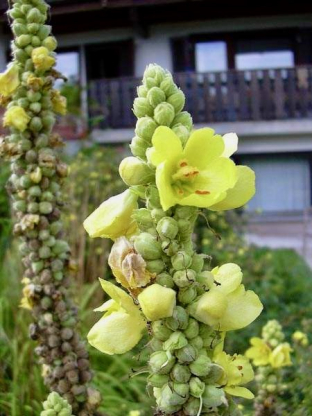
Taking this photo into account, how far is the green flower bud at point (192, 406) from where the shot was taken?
0.86 metres

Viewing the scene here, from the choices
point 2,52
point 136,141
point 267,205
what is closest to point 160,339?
point 136,141

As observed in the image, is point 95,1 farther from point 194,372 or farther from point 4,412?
point 194,372

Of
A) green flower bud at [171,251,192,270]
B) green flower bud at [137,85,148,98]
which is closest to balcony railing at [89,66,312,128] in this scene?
green flower bud at [137,85,148,98]

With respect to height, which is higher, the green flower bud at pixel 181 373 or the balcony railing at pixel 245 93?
the balcony railing at pixel 245 93

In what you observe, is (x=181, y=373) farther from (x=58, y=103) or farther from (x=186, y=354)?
(x=58, y=103)

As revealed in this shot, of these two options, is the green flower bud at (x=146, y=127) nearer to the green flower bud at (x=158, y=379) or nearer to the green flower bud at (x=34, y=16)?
the green flower bud at (x=158, y=379)

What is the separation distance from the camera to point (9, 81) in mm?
1780

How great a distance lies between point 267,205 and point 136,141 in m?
10.7

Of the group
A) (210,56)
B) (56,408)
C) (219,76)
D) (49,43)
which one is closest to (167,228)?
(56,408)

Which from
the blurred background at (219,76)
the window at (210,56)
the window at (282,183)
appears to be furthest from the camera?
the window at (210,56)

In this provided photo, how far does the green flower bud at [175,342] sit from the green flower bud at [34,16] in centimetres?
125

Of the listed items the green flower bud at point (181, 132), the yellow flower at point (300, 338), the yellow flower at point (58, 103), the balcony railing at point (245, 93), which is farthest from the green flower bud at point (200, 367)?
the balcony railing at point (245, 93)

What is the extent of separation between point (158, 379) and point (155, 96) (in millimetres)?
438

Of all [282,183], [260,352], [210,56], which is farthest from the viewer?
[210,56]
